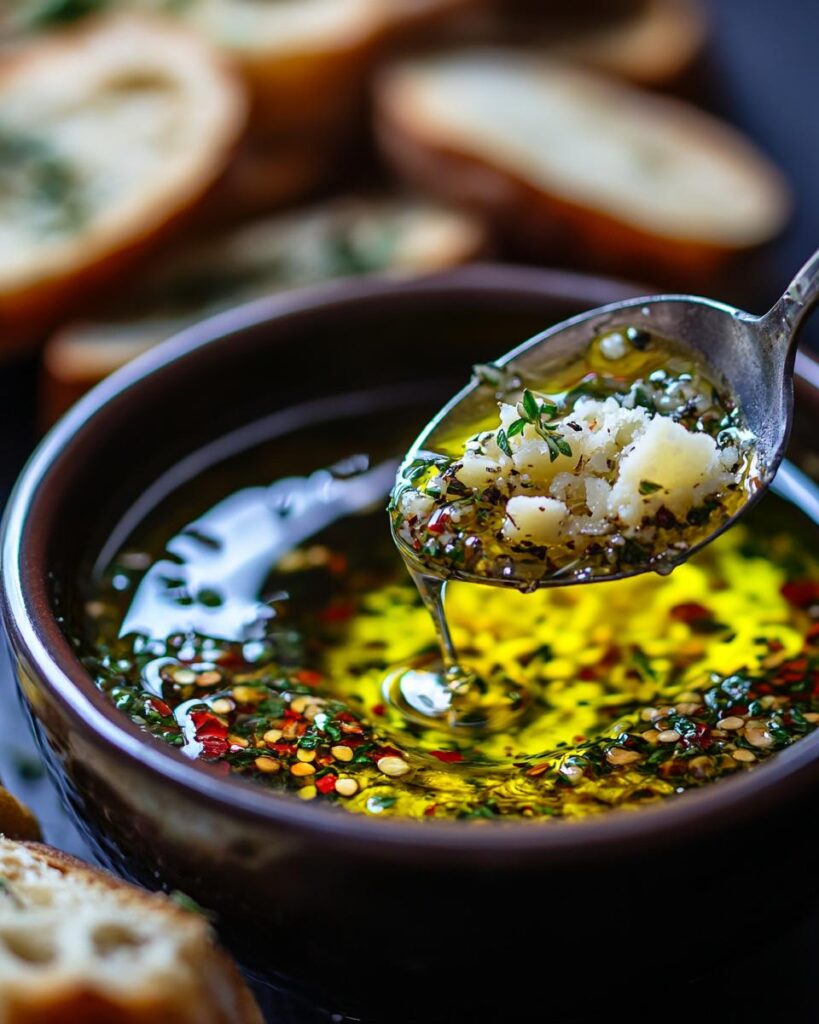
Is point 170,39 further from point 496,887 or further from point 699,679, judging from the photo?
point 496,887

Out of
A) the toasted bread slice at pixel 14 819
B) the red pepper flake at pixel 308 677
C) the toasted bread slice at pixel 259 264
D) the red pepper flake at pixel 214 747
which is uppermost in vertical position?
the red pepper flake at pixel 214 747

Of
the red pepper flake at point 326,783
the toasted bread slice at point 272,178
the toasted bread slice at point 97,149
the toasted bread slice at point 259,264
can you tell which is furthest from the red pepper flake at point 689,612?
the toasted bread slice at point 272,178

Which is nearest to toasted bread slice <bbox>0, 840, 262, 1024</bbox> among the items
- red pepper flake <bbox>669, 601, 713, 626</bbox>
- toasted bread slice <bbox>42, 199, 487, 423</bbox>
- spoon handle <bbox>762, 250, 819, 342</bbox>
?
red pepper flake <bbox>669, 601, 713, 626</bbox>

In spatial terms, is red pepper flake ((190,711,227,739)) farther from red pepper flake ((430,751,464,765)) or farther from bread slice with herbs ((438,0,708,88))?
bread slice with herbs ((438,0,708,88))

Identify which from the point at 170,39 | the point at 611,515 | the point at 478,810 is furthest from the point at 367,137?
the point at 478,810

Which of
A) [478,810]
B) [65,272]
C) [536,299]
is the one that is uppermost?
[536,299]

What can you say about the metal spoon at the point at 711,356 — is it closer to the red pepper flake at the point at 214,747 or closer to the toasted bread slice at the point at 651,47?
the red pepper flake at the point at 214,747

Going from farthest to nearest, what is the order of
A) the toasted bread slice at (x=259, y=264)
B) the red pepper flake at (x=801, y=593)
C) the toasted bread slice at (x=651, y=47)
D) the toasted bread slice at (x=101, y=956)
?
1. the toasted bread slice at (x=651, y=47)
2. the toasted bread slice at (x=259, y=264)
3. the red pepper flake at (x=801, y=593)
4. the toasted bread slice at (x=101, y=956)
